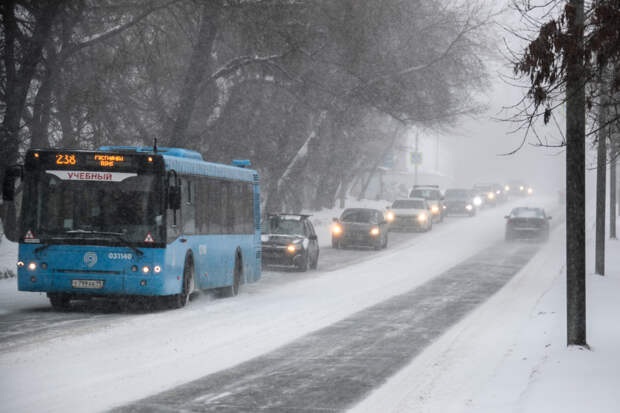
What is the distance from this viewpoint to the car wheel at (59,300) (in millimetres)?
17281

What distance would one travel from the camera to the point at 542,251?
124ft

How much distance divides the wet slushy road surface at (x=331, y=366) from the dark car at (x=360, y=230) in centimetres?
1644

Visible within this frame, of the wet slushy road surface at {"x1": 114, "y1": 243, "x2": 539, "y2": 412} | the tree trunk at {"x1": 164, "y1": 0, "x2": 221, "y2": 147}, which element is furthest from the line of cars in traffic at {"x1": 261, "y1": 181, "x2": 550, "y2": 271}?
the wet slushy road surface at {"x1": 114, "y1": 243, "x2": 539, "y2": 412}

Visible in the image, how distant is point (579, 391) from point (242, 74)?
85.9ft

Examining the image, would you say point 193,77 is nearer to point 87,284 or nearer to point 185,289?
point 185,289

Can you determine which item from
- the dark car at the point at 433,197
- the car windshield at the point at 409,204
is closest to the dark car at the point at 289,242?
the car windshield at the point at 409,204

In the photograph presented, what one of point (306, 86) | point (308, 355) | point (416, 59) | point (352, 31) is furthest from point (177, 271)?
point (416, 59)

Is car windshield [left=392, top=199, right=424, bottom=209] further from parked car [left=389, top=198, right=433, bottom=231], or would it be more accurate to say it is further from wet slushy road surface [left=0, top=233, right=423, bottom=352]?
wet slushy road surface [left=0, top=233, right=423, bottom=352]

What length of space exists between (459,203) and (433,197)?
795 centimetres

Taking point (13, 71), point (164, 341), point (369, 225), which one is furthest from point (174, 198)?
point (369, 225)

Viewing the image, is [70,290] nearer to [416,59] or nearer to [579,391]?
[579,391]

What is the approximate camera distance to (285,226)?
2873cm

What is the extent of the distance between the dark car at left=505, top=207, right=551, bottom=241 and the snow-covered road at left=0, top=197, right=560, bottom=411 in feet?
63.1

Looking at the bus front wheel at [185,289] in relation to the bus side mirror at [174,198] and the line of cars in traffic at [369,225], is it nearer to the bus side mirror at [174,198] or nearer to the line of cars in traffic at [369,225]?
the bus side mirror at [174,198]
